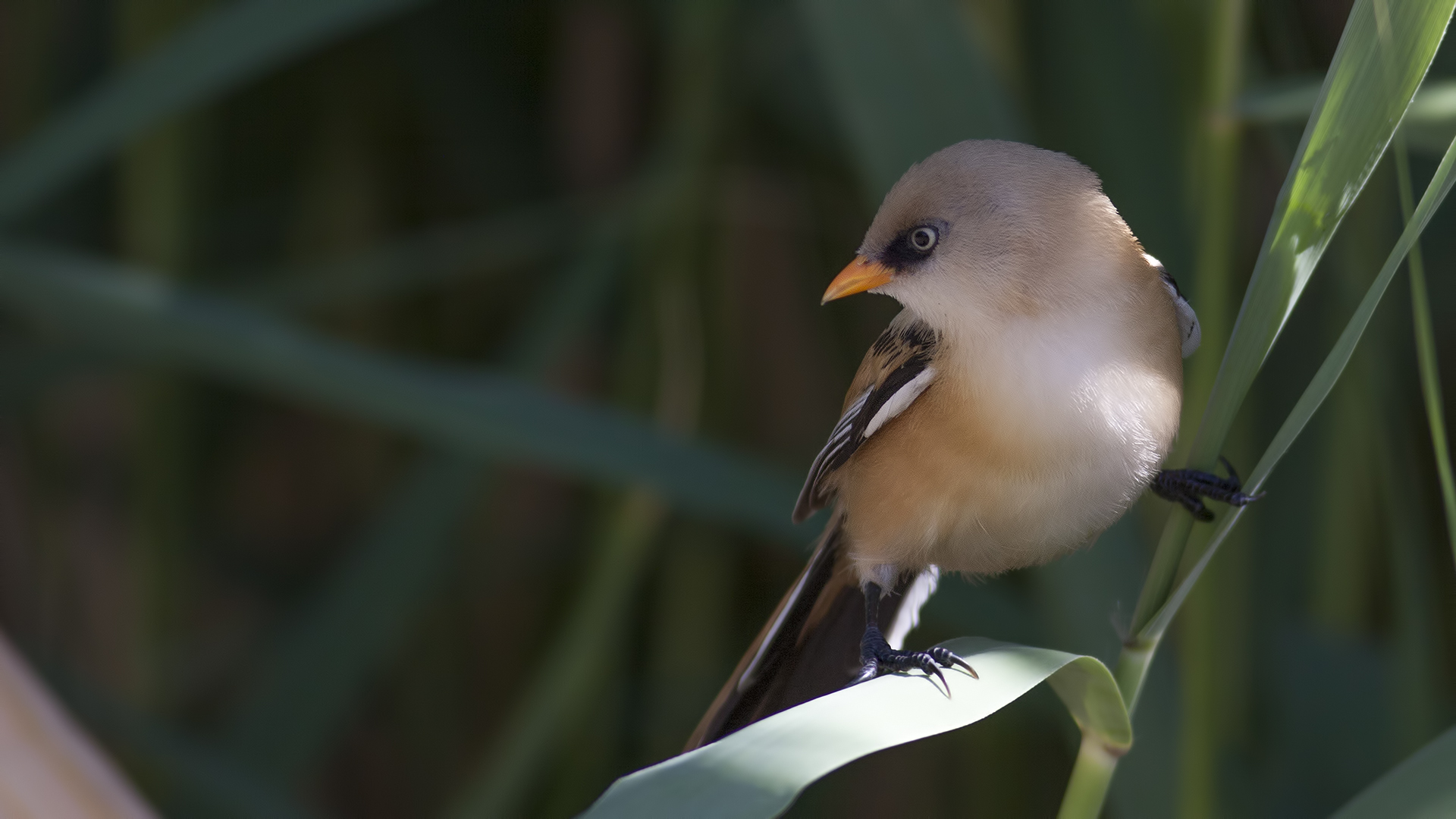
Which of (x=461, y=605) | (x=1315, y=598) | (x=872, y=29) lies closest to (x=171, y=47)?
(x=872, y=29)

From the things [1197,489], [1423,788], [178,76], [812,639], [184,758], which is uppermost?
[178,76]

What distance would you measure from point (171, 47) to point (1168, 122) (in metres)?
1.03

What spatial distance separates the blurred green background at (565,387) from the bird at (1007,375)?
79 millimetres

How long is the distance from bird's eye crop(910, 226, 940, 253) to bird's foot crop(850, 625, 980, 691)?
0.26 meters

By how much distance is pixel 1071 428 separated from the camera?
72 cm

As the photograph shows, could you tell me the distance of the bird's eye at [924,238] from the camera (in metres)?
0.75

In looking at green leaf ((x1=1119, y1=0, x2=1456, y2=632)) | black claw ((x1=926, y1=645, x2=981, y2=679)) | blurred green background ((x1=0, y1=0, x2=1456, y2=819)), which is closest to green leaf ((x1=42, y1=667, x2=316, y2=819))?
blurred green background ((x1=0, y1=0, x2=1456, y2=819))

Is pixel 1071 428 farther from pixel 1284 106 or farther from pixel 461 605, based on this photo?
pixel 461 605

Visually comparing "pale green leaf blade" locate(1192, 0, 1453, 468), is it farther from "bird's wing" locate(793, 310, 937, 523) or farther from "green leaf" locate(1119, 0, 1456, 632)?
"bird's wing" locate(793, 310, 937, 523)

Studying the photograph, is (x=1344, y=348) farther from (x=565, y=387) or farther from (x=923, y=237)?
(x=565, y=387)

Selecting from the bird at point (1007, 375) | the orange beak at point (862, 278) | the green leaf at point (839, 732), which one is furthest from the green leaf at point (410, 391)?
the green leaf at point (839, 732)

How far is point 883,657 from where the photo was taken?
814 millimetres

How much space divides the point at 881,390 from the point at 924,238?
13 cm

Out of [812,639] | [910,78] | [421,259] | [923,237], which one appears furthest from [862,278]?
[421,259]
